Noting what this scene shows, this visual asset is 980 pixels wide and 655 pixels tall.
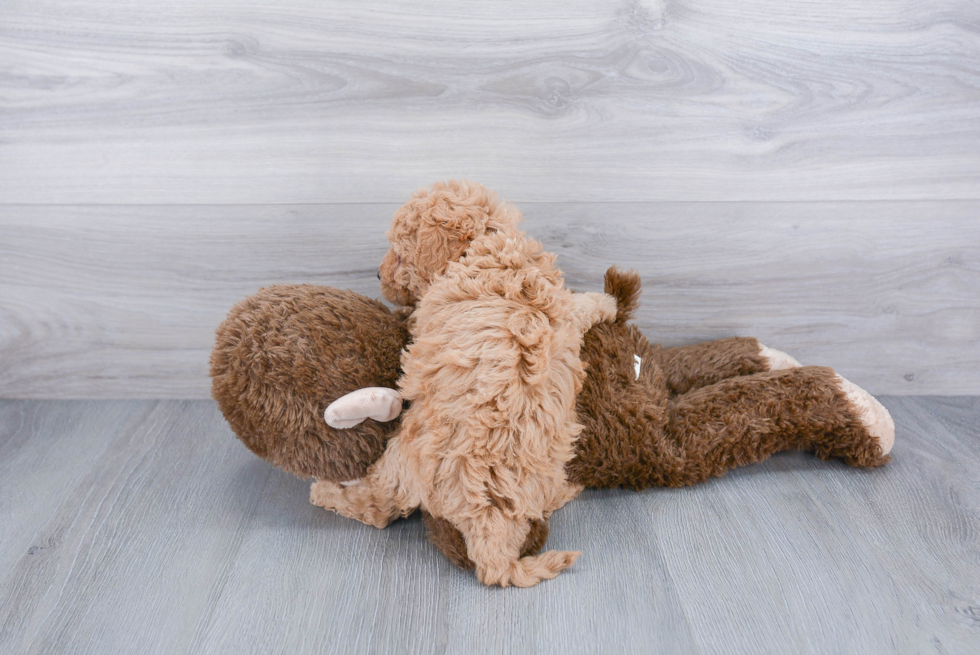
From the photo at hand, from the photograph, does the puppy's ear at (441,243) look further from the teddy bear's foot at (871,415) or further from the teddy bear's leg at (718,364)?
the teddy bear's foot at (871,415)

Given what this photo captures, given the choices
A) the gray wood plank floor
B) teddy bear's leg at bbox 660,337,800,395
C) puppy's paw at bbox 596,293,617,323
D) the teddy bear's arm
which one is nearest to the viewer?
the gray wood plank floor

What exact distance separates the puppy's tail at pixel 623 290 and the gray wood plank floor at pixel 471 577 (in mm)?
264

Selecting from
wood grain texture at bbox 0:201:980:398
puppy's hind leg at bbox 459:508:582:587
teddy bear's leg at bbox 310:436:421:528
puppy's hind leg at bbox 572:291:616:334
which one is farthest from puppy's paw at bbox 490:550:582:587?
wood grain texture at bbox 0:201:980:398

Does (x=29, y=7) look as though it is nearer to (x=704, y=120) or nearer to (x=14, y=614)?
(x=14, y=614)

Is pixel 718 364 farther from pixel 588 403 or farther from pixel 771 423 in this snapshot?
pixel 588 403

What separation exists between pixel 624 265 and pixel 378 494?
55 centimetres

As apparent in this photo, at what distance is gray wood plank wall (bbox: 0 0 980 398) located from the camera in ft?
3.28

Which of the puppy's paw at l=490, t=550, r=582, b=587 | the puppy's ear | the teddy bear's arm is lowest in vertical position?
the puppy's paw at l=490, t=550, r=582, b=587

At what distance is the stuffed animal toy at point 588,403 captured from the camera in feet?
2.72

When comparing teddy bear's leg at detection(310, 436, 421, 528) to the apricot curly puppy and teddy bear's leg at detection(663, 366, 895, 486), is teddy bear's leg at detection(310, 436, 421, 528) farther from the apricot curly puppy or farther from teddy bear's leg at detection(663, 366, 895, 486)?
teddy bear's leg at detection(663, 366, 895, 486)

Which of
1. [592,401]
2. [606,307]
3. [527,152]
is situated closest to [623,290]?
[606,307]

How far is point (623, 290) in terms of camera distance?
0.94m

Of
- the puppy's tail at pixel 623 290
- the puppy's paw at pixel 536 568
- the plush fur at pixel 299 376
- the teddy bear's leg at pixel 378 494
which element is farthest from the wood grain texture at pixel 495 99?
the puppy's paw at pixel 536 568

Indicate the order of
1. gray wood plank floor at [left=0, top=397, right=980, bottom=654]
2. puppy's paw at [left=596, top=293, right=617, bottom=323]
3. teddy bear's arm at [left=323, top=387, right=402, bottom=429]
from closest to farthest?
gray wood plank floor at [left=0, top=397, right=980, bottom=654]
teddy bear's arm at [left=323, top=387, right=402, bottom=429]
puppy's paw at [left=596, top=293, right=617, bottom=323]
